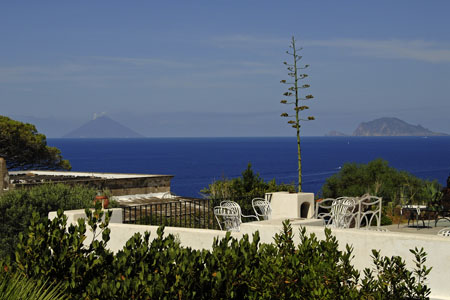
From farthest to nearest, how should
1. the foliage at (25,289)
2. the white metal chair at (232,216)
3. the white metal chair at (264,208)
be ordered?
the white metal chair at (264,208) → the white metal chair at (232,216) → the foliage at (25,289)

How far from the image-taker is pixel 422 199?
92.1 ft

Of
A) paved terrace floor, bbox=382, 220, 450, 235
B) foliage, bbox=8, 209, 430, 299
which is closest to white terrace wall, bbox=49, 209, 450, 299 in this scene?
foliage, bbox=8, 209, 430, 299

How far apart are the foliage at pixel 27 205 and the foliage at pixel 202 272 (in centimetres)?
698

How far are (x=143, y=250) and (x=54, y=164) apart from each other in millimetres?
40443

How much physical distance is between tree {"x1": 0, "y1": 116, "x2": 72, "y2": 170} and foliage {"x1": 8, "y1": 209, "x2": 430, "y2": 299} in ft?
124

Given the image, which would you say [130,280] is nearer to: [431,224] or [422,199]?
[431,224]

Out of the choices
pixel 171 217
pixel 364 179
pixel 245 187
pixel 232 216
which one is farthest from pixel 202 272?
pixel 364 179

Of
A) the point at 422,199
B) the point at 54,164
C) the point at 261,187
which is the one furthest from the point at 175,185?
the point at 261,187

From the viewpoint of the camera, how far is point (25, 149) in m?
43.3

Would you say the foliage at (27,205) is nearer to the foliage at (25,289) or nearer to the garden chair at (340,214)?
the garden chair at (340,214)

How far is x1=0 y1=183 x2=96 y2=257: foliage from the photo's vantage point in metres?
13.3

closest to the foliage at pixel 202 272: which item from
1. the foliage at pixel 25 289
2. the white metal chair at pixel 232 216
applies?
the foliage at pixel 25 289

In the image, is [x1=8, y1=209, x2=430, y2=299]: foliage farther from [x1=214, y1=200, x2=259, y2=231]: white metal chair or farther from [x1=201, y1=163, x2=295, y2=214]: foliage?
[x1=201, y1=163, x2=295, y2=214]: foliage

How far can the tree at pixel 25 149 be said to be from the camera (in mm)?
42156
